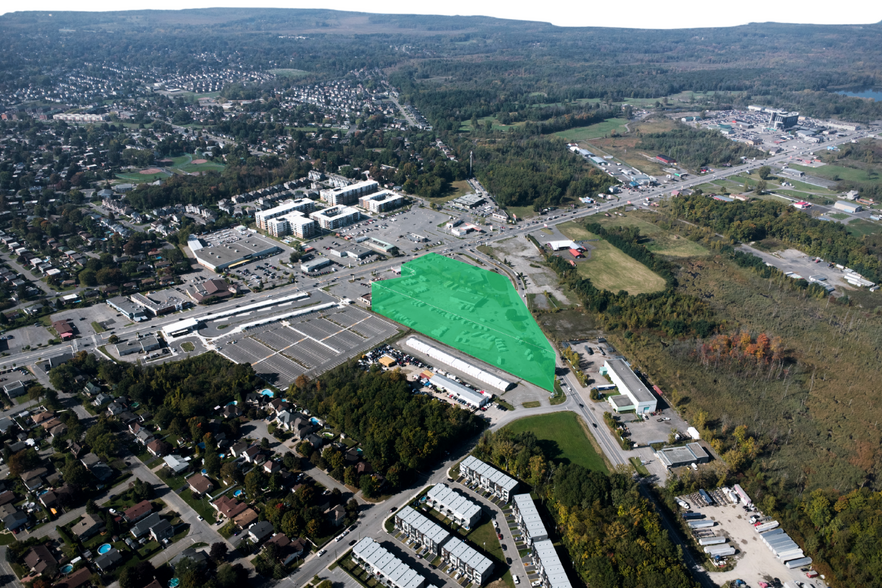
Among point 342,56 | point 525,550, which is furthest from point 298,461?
point 342,56

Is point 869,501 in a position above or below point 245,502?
above

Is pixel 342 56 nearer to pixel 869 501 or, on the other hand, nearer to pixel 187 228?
pixel 187 228

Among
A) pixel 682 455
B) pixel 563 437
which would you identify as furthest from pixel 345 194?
pixel 682 455

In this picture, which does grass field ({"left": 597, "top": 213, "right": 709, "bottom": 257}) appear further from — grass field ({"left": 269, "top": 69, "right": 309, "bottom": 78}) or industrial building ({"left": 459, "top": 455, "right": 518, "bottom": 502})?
grass field ({"left": 269, "top": 69, "right": 309, "bottom": 78})

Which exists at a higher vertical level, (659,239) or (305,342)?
(659,239)

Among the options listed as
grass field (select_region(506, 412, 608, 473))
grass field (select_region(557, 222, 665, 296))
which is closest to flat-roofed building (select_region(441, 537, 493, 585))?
grass field (select_region(506, 412, 608, 473))

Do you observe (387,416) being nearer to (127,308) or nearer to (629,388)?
(629,388)
